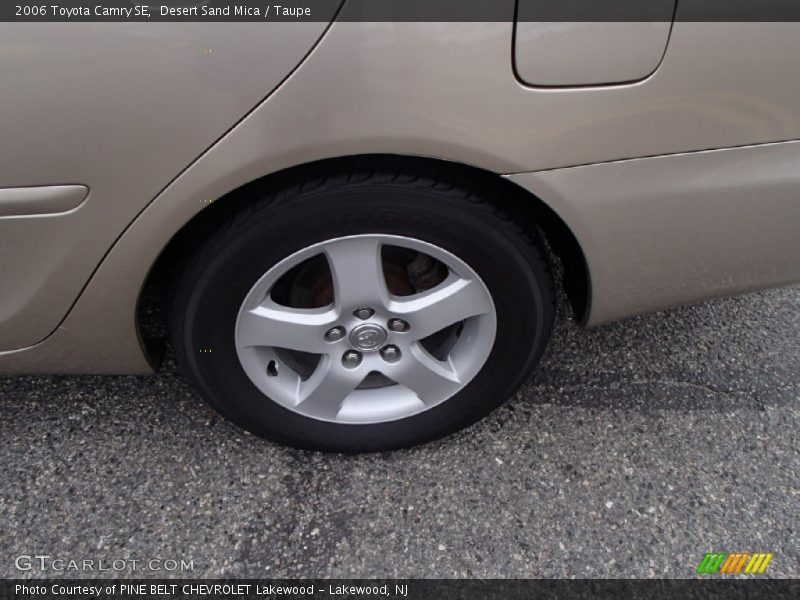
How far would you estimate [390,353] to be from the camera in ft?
5.84

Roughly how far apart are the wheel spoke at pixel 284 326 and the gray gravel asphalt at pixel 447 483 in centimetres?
42

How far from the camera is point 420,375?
1.80 m

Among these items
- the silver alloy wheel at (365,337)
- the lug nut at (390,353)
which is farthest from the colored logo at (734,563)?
the lug nut at (390,353)

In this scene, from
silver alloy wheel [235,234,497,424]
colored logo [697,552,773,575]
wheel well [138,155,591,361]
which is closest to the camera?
wheel well [138,155,591,361]

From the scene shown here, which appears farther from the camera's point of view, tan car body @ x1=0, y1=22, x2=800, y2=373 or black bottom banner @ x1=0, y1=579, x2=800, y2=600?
black bottom banner @ x1=0, y1=579, x2=800, y2=600

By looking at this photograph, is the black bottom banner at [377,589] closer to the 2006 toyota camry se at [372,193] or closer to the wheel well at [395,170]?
the 2006 toyota camry se at [372,193]

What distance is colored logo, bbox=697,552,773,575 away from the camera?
1.70m

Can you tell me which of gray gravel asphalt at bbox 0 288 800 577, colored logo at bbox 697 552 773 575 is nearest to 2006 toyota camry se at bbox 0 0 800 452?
gray gravel asphalt at bbox 0 288 800 577

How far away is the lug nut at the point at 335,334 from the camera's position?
5.61ft
